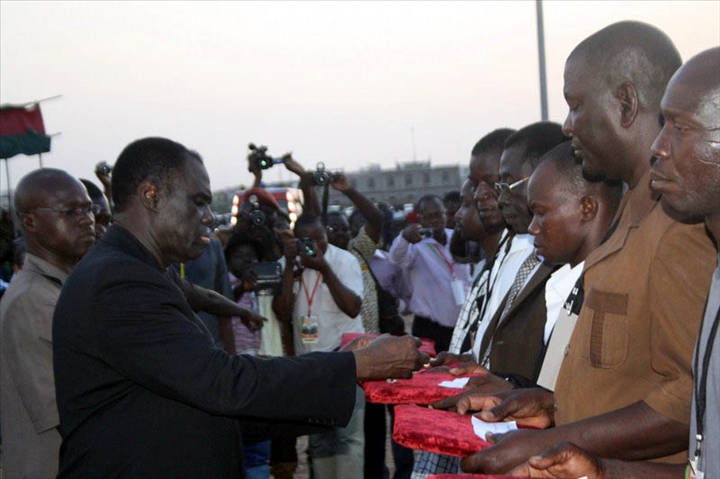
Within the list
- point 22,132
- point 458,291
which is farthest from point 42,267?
point 22,132

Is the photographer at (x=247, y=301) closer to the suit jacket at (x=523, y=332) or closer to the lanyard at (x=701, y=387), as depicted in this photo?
the suit jacket at (x=523, y=332)

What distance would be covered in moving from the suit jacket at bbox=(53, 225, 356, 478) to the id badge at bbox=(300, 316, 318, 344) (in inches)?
151

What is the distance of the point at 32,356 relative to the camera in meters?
3.88

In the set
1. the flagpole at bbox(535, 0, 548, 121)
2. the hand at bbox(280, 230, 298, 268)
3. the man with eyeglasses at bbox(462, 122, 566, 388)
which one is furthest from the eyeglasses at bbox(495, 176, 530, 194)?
the flagpole at bbox(535, 0, 548, 121)

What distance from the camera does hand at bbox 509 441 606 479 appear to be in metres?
1.96

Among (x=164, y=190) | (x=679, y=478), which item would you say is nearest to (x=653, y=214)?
(x=679, y=478)

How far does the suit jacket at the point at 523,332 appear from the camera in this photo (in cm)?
Answer: 354

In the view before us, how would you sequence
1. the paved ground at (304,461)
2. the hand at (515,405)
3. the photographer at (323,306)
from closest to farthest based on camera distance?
the hand at (515,405) → the photographer at (323,306) → the paved ground at (304,461)

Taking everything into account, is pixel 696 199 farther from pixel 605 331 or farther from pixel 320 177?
pixel 320 177

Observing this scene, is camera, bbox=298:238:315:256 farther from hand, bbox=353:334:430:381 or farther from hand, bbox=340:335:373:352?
hand, bbox=353:334:430:381

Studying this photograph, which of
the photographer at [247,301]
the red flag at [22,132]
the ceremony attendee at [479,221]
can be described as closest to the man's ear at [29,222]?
the photographer at [247,301]

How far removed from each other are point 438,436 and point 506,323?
137 centimetres

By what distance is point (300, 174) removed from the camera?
763 cm

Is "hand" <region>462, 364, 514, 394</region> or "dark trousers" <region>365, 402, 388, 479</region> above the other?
"hand" <region>462, 364, 514, 394</region>
